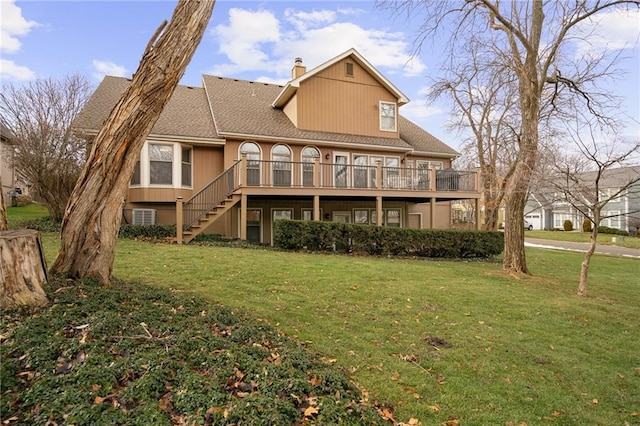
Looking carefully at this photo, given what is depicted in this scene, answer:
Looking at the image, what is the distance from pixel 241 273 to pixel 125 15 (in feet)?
21.9

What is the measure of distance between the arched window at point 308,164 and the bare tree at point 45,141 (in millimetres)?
7684

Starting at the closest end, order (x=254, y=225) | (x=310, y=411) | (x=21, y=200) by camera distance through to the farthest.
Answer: (x=310, y=411) → (x=254, y=225) → (x=21, y=200)

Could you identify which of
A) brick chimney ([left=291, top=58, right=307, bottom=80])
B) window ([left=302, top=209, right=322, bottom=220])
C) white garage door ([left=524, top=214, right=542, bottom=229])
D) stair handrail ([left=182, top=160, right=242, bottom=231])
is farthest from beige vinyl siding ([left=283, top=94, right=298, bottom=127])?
white garage door ([left=524, top=214, right=542, bottom=229])

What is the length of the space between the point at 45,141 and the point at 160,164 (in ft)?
11.3

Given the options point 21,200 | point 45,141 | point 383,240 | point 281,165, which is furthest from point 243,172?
point 21,200

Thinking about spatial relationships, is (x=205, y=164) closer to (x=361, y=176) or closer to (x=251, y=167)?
(x=251, y=167)

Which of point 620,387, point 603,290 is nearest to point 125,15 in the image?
point 620,387

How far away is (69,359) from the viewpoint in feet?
8.80

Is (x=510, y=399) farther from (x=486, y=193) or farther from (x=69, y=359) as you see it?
(x=486, y=193)

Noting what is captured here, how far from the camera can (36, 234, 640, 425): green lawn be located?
10.6ft

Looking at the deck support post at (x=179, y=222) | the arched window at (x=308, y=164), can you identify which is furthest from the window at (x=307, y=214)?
the deck support post at (x=179, y=222)

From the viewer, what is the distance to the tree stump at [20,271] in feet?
10.8

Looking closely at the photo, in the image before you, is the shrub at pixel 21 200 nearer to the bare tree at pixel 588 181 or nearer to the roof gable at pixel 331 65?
the roof gable at pixel 331 65

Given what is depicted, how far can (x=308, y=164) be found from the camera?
13727mm
